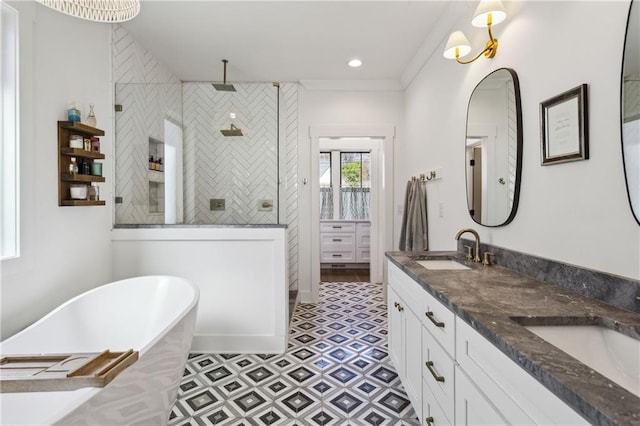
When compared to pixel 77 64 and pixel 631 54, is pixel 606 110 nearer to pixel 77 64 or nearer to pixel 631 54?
pixel 631 54

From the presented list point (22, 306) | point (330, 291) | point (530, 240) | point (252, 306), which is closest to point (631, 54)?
point (530, 240)

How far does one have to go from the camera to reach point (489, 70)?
2.00m

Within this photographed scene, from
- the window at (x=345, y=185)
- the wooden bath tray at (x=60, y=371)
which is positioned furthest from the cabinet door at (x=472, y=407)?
the window at (x=345, y=185)

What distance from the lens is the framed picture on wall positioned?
1284 mm

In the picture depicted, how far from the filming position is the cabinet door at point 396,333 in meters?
2.03

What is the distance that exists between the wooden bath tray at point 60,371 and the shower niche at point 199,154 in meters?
1.68

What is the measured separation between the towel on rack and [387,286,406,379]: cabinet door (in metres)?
0.95

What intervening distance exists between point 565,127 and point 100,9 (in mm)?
1942

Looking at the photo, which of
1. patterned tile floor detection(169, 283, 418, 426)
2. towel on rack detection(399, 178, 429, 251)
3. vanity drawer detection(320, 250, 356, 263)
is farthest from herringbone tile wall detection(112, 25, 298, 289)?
vanity drawer detection(320, 250, 356, 263)

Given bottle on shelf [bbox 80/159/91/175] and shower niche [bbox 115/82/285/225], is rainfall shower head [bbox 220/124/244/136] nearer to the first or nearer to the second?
shower niche [bbox 115/82/285/225]

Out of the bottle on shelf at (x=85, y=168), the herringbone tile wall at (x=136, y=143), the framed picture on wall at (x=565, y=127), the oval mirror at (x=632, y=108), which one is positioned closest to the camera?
the oval mirror at (x=632, y=108)

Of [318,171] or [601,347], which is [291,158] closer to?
[318,171]

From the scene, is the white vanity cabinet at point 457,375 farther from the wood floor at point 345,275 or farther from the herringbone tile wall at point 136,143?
the wood floor at point 345,275

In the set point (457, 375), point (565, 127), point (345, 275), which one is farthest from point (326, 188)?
point (457, 375)
